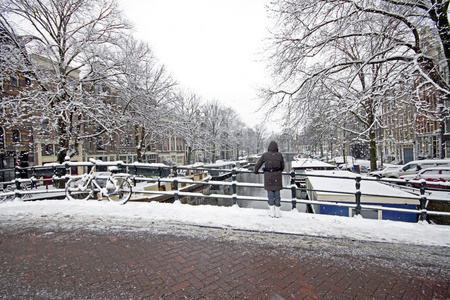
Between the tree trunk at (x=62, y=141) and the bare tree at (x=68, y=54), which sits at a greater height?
the bare tree at (x=68, y=54)

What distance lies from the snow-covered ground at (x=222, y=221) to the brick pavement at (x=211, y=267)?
13.7 inches

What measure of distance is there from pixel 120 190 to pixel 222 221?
12.1 feet

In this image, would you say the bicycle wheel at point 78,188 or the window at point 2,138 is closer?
the bicycle wheel at point 78,188

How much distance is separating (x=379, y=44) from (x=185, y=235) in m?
7.60

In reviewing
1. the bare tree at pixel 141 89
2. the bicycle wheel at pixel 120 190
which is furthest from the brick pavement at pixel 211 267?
the bare tree at pixel 141 89

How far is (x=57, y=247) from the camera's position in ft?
12.4

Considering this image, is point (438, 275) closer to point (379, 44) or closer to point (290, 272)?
point (290, 272)

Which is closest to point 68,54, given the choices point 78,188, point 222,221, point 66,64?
point 66,64

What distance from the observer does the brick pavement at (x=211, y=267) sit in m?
2.58

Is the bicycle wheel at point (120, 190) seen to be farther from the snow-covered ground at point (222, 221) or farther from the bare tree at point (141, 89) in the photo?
the bare tree at point (141, 89)

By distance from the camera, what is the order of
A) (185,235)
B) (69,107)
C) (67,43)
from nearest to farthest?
1. (185,235)
2. (69,107)
3. (67,43)

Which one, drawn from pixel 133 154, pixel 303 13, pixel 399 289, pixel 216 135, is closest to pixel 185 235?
pixel 399 289

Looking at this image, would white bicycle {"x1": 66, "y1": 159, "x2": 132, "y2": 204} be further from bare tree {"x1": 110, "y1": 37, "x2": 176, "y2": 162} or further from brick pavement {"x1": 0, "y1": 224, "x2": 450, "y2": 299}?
bare tree {"x1": 110, "y1": 37, "x2": 176, "y2": 162}

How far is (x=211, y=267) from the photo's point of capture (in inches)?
123
